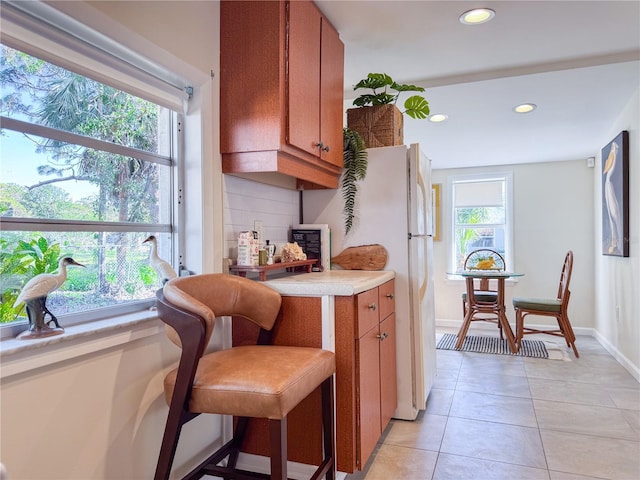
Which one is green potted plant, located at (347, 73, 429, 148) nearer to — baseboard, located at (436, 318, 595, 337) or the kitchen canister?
the kitchen canister

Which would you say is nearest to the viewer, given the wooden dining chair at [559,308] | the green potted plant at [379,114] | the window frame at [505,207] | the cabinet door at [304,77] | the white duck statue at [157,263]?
the white duck statue at [157,263]

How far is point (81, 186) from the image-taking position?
141cm

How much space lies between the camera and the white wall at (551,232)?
525 cm

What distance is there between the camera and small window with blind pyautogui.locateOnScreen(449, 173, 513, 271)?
5.63m

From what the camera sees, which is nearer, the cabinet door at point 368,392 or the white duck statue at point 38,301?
the white duck statue at point 38,301

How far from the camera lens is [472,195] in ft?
18.9

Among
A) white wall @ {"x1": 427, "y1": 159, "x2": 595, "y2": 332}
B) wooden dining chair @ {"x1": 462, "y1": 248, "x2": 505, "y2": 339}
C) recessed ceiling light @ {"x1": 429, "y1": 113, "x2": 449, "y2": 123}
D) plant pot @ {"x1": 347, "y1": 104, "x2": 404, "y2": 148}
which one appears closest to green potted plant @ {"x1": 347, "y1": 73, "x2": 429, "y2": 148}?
plant pot @ {"x1": 347, "y1": 104, "x2": 404, "y2": 148}

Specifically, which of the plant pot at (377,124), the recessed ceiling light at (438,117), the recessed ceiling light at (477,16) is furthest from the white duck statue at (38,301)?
the recessed ceiling light at (438,117)

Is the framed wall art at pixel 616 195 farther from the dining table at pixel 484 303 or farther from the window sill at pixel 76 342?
the window sill at pixel 76 342

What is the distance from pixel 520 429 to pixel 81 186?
2.59 metres

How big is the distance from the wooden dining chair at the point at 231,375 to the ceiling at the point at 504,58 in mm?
1597

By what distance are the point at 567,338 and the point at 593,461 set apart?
242cm

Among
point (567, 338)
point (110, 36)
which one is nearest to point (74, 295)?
point (110, 36)

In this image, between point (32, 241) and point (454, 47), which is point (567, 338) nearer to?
point (454, 47)
